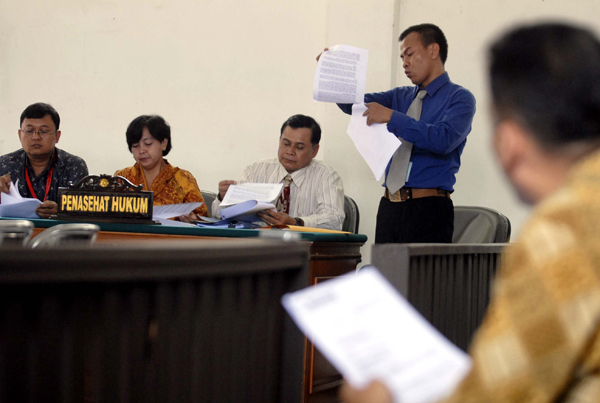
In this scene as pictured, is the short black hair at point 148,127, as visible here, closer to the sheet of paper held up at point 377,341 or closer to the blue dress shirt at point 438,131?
the blue dress shirt at point 438,131

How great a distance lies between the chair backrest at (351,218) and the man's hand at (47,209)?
1751mm

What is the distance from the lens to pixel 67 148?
5270 mm

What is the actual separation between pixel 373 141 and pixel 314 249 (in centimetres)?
81

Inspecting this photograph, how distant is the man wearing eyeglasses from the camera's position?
12.1ft

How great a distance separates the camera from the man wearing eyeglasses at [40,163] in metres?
3.70

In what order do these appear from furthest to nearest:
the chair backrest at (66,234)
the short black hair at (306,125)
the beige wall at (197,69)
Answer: the beige wall at (197,69) < the short black hair at (306,125) < the chair backrest at (66,234)

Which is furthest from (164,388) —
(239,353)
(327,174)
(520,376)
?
(327,174)

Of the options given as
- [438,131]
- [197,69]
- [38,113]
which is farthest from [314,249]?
[197,69]

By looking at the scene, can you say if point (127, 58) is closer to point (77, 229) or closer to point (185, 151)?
point (185, 151)

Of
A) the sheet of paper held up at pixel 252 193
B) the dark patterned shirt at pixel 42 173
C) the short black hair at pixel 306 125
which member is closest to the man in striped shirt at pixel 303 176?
the short black hair at pixel 306 125

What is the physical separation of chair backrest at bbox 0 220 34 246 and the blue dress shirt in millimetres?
1654

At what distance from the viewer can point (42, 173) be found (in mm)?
3740

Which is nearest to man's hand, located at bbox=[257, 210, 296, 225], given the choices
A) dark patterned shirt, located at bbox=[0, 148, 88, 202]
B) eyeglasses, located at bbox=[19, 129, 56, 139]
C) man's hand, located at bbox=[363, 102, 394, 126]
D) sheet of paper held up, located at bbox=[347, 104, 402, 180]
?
sheet of paper held up, located at bbox=[347, 104, 402, 180]

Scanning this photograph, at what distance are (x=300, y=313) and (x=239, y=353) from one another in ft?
0.61
